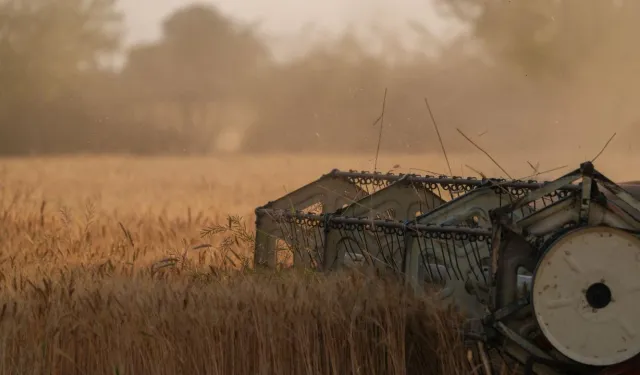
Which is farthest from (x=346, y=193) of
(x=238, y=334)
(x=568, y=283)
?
(x=568, y=283)

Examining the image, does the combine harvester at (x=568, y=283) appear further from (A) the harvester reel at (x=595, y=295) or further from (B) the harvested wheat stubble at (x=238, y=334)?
(B) the harvested wheat stubble at (x=238, y=334)

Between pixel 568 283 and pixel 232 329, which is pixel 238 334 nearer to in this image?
pixel 232 329

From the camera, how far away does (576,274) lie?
3.89 m

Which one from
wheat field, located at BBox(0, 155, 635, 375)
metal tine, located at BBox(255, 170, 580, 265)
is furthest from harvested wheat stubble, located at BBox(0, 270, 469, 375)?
metal tine, located at BBox(255, 170, 580, 265)

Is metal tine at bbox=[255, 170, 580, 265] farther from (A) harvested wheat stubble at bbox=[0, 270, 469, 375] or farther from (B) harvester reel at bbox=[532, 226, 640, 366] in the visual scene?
(B) harvester reel at bbox=[532, 226, 640, 366]

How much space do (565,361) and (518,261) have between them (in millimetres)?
432

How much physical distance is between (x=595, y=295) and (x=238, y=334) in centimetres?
151

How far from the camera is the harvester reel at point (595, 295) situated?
12.7 feet

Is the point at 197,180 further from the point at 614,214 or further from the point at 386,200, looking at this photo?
the point at 614,214

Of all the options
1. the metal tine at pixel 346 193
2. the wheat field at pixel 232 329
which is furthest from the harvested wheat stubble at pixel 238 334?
the metal tine at pixel 346 193

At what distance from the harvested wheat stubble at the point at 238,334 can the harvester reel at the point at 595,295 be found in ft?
2.12

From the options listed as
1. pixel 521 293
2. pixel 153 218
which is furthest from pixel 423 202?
pixel 153 218

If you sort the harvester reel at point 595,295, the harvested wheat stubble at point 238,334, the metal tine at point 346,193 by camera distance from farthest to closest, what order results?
the metal tine at point 346,193
the harvested wheat stubble at point 238,334
the harvester reel at point 595,295

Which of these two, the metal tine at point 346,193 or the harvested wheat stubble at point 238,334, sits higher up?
the metal tine at point 346,193
